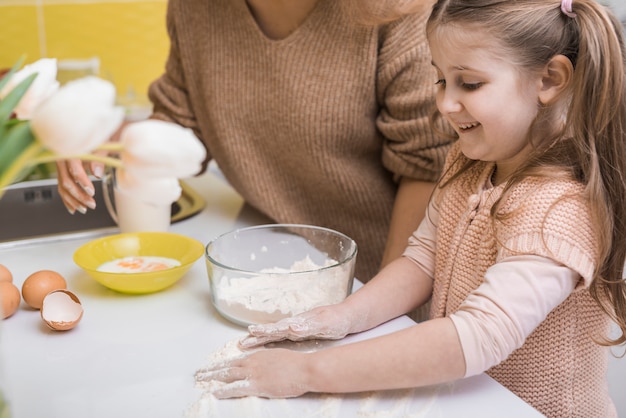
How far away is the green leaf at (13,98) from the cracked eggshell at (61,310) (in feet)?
1.51

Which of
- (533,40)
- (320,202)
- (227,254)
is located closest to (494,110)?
(533,40)

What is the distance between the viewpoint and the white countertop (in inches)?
34.1

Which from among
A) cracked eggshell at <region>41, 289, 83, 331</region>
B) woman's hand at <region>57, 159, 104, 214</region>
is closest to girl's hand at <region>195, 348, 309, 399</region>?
cracked eggshell at <region>41, 289, 83, 331</region>

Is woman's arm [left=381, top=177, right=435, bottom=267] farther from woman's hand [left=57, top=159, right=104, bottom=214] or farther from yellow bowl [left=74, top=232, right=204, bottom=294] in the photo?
woman's hand [left=57, top=159, right=104, bottom=214]

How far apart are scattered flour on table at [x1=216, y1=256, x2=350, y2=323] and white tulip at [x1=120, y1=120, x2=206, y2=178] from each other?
0.46m

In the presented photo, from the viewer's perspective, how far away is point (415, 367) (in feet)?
2.91

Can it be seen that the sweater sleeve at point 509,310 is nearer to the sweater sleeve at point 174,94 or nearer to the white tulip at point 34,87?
the white tulip at point 34,87

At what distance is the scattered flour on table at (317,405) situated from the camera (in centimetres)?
85

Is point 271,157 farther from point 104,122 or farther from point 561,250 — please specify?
point 104,122

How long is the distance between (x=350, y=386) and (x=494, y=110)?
0.41 m

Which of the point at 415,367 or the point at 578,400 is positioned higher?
the point at 415,367

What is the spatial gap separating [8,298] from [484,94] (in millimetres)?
740

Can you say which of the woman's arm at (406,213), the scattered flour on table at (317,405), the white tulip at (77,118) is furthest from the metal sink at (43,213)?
the white tulip at (77,118)

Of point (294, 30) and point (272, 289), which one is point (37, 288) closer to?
point (272, 289)
